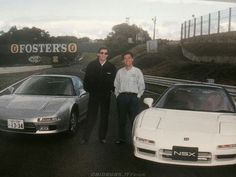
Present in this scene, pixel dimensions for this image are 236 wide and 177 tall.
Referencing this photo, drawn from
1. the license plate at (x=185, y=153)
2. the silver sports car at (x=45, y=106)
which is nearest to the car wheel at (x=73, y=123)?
the silver sports car at (x=45, y=106)

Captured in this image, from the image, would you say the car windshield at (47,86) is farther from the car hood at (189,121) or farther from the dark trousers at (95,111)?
the car hood at (189,121)

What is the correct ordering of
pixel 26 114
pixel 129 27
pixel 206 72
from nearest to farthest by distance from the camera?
pixel 26 114 → pixel 206 72 → pixel 129 27

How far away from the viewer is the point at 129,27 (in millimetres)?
133625

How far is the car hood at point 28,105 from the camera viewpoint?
27.4 feet

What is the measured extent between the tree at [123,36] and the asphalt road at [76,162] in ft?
328

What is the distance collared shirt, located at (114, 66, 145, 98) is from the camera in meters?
8.23

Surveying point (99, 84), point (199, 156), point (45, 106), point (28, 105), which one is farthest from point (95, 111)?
point (199, 156)

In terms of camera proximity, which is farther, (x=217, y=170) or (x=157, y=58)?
(x=157, y=58)

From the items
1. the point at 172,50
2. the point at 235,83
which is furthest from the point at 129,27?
the point at 235,83

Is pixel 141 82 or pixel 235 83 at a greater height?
pixel 141 82

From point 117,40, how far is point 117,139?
109762 mm

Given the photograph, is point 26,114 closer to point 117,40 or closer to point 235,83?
point 235,83

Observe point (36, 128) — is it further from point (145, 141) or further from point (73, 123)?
point (145, 141)

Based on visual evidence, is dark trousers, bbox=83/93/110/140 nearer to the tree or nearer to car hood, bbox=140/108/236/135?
car hood, bbox=140/108/236/135
